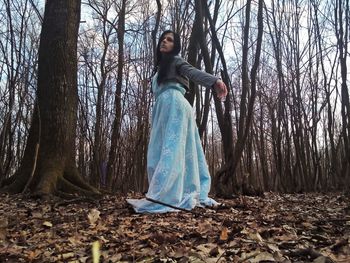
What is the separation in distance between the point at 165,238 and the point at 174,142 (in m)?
1.36

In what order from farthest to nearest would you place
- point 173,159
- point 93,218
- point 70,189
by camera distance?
point 70,189
point 173,159
point 93,218

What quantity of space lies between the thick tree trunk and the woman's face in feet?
4.24

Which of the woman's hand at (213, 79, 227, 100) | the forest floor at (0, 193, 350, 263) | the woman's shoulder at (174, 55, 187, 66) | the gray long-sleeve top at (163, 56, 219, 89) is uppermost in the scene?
the woman's shoulder at (174, 55, 187, 66)

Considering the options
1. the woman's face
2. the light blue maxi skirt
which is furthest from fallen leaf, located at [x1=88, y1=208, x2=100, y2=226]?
the woman's face

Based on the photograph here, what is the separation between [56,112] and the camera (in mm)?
4094

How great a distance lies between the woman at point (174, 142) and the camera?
3.12 meters

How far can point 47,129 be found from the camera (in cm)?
406

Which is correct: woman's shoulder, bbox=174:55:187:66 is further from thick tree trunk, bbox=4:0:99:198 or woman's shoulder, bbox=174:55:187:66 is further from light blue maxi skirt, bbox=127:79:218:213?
thick tree trunk, bbox=4:0:99:198

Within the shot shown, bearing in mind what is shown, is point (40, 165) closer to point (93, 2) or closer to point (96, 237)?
point (96, 237)

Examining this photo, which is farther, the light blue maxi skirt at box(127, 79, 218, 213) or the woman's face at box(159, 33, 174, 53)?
the woman's face at box(159, 33, 174, 53)

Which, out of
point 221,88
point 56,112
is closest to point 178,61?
point 221,88

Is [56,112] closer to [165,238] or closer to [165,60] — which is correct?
[165,60]

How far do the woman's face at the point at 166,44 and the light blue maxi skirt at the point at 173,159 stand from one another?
1.03ft

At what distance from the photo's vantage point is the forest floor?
5.28ft
